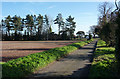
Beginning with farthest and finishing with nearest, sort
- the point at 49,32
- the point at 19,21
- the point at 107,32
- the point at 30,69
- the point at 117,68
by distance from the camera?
the point at 49,32 → the point at 19,21 → the point at 107,32 → the point at 30,69 → the point at 117,68

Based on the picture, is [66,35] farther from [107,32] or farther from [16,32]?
[107,32]

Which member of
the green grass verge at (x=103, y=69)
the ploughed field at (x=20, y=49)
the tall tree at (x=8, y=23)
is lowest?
the ploughed field at (x=20, y=49)

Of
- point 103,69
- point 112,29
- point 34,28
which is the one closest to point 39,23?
point 34,28

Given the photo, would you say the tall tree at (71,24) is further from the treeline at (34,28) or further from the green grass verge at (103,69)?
the green grass verge at (103,69)

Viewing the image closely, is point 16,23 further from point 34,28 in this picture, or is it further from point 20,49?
point 20,49

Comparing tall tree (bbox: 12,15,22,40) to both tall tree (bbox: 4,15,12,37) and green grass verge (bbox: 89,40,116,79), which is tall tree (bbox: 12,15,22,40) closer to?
tall tree (bbox: 4,15,12,37)

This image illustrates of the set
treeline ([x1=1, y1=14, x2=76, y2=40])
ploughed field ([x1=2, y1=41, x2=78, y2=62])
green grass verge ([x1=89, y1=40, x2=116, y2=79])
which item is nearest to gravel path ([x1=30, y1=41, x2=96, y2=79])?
green grass verge ([x1=89, y1=40, x2=116, y2=79])

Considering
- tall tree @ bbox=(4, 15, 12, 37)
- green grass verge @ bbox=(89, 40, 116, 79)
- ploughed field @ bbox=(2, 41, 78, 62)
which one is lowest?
ploughed field @ bbox=(2, 41, 78, 62)

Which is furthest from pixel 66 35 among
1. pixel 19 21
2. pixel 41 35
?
pixel 19 21

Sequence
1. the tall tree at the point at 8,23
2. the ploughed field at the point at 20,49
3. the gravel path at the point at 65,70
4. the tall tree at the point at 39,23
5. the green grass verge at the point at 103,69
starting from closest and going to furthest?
the green grass verge at the point at 103,69 < the gravel path at the point at 65,70 < the ploughed field at the point at 20,49 < the tall tree at the point at 8,23 < the tall tree at the point at 39,23

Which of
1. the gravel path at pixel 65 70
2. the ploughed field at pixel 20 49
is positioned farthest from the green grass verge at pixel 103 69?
the ploughed field at pixel 20 49

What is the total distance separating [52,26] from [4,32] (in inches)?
945

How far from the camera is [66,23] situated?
70.6 metres

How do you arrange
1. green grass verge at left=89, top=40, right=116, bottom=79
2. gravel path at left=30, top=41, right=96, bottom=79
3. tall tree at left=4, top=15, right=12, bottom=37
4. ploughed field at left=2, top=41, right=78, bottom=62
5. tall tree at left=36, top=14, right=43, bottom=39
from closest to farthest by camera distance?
green grass verge at left=89, top=40, right=116, bottom=79 < gravel path at left=30, top=41, right=96, bottom=79 < ploughed field at left=2, top=41, right=78, bottom=62 < tall tree at left=4, top=15, right=12, bottom=37 < tall tree at left=36, top=14, right=43, bottom=39
